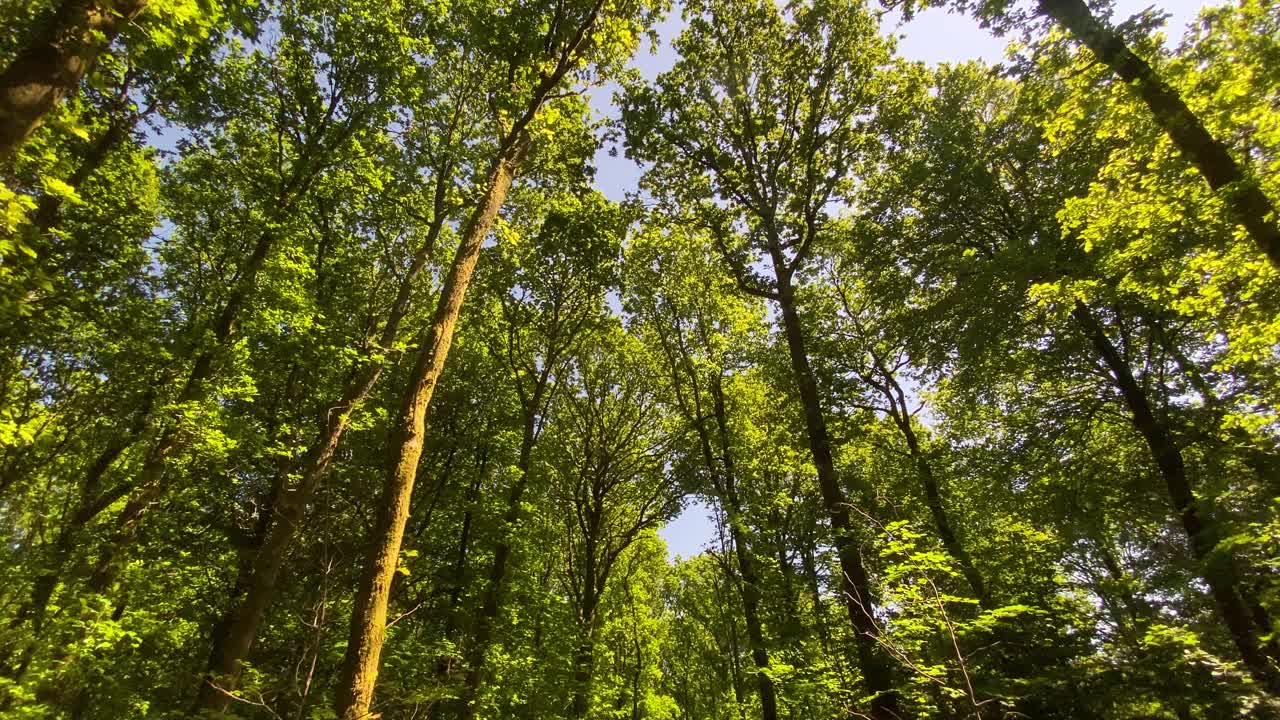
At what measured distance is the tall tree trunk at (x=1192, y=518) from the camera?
677cm

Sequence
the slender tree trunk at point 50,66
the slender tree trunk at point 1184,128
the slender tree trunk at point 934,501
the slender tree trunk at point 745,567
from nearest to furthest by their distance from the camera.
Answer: the slender tree trunk at point 50,66 → the slender tree trunk at point 1184,128 → the slender tree trunk at point 934,501 → the slender tree trunk at point 745,567

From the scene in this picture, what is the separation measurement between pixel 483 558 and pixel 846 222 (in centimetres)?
1340

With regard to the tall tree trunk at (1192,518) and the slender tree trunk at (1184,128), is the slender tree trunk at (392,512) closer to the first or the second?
the tall tree trunk at (1192,518)

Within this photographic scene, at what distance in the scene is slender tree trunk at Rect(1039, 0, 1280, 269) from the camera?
5438mm

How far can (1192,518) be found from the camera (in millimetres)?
9008

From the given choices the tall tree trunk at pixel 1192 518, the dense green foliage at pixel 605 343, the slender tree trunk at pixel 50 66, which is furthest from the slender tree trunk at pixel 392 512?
the tall tree trunk at pixel 1192 518

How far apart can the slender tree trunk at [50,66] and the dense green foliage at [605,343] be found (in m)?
0.32

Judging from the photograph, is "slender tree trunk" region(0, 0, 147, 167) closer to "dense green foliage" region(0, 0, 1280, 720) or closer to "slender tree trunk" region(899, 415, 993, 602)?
"dense green foliage" region(0, 0, 1280, 720)

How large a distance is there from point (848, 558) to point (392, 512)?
20.9 ft

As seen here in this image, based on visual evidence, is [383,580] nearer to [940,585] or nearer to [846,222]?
[940,585]

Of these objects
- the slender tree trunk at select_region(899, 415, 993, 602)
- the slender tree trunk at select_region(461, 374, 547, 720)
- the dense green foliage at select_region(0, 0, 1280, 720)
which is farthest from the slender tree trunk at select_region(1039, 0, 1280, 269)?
the slender tree trunk at select_region(461, 374, 547, 720)

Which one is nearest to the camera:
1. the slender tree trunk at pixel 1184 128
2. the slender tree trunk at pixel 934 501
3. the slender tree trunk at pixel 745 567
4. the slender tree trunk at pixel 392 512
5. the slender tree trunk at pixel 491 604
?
the slender tree trunk at pixel 392 512

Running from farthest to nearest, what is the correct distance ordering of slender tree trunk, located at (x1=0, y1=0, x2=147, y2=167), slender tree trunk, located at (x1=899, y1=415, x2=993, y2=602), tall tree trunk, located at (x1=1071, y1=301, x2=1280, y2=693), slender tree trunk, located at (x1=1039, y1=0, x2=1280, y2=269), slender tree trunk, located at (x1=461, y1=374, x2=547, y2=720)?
1. slender tree trunk, located at (x1=899, y1=415, x2=993, y2=602)
2. slender tree trunk, located at (x1=461, y1=374, x2=547, y2=720)
3. tall tree trunk, located at (x1=1071, y1=301, x2=1280, y2=693)
4. slender tree trunk, located at (x1=1039, y1=0, x2=1280, y2=269)
5. slender tree trunk, located at (x1=0, y1=0, x2=147, y2=167)

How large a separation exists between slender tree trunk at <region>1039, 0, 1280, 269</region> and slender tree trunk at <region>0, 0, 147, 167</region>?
10.2 metres
